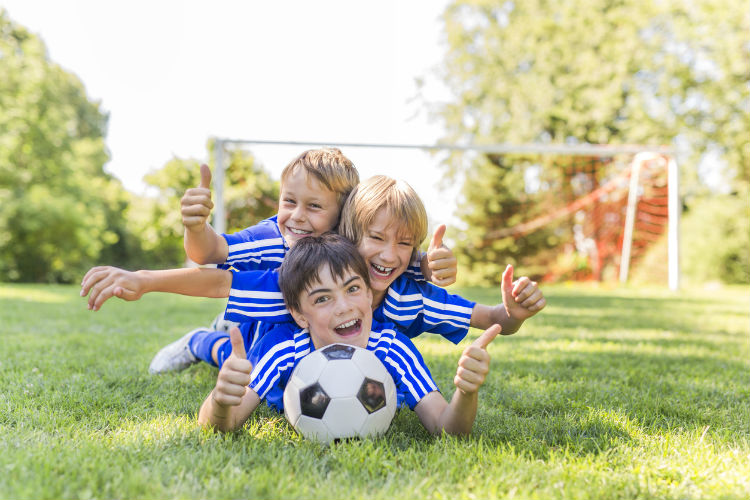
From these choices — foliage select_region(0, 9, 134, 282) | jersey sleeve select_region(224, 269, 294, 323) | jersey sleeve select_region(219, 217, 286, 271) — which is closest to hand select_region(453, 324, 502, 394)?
jersey sleeve select_region(224, 269, 294, 323)

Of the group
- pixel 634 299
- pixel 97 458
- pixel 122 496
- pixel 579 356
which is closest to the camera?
pixel 122 496

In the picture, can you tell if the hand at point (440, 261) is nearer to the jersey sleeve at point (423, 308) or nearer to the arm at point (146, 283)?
the jersey sleeve at point (423, 308)

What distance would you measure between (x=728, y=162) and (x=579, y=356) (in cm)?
2074

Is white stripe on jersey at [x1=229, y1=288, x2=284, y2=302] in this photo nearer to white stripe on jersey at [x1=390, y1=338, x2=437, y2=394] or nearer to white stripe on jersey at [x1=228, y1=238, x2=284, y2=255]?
white stripe on jersey at [x1=228, y1=238, x2=284, y2=255]

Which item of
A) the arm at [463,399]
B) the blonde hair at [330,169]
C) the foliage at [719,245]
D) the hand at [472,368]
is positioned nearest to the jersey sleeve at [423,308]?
the arm at [463,399]

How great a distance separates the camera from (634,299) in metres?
10.3

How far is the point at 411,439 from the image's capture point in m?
2.20

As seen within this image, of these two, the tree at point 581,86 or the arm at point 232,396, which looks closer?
the arm at point 232,396

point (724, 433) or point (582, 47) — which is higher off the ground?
point (582, 47)

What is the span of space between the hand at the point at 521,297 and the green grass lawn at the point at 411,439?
46cm

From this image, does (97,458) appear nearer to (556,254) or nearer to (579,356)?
(579,356)

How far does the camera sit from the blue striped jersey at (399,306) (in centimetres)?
247

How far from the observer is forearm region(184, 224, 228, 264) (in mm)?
2406

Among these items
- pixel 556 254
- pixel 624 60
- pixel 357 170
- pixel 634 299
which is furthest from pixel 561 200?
pixel 357 170
